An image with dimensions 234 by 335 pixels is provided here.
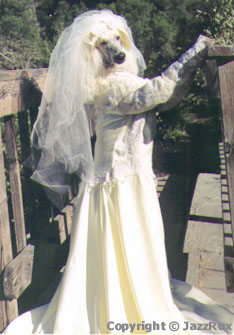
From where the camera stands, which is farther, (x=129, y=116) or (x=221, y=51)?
(x=129, y=116)

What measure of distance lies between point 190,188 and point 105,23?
10.6 feet

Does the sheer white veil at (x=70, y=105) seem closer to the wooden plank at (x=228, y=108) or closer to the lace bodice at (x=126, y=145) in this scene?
the lace bodice at (x=126, y=145)

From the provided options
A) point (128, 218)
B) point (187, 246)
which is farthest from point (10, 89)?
point (187, 246)

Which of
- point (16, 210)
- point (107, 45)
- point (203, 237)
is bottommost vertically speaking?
point (203, 237)

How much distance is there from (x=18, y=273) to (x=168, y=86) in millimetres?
1326

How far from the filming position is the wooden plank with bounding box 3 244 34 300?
2617 mm

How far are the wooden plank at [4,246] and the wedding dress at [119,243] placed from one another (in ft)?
0.17

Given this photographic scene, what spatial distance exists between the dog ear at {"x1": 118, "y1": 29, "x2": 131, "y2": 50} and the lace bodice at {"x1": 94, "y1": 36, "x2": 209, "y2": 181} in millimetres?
235

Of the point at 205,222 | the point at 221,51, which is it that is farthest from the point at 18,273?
the point at 205,222

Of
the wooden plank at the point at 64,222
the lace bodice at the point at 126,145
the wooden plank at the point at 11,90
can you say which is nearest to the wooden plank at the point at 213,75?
the lace bodice at the point at 126,145

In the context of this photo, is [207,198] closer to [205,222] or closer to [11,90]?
[205,222]

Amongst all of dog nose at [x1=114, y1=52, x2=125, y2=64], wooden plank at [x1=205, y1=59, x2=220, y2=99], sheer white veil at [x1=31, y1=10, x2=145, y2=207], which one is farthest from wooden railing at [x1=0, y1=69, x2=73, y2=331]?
wooden plank at [x1=205, y1=59, x2=220, y2=99]

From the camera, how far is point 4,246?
263 centimetres

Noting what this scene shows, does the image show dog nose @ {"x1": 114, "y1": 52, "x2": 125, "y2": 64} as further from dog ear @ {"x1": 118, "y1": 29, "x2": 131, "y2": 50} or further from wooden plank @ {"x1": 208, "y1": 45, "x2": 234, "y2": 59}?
wooden plank @ {"x1": 208, "y1": 45, "x2": 234, "y2": 59}
